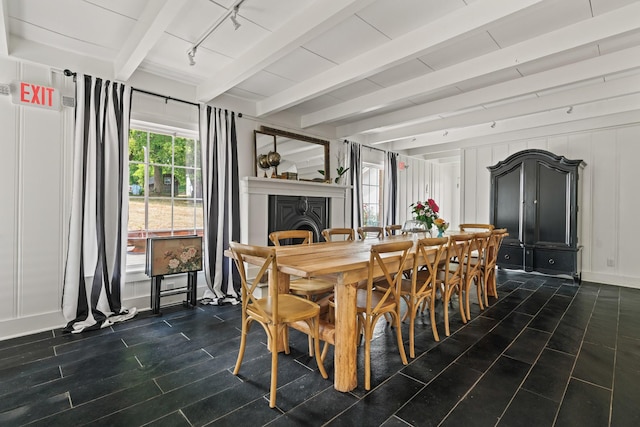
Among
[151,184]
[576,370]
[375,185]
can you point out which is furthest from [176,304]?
[375,185]

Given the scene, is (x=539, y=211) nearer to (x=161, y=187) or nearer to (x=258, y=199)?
(x=258, y=199)

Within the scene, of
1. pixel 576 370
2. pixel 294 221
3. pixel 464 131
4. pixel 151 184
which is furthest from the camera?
pixel 464 131

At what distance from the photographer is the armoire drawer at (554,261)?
4738 mm

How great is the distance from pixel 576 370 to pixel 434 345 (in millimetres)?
944

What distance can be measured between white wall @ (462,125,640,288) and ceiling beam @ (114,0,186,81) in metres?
6.02

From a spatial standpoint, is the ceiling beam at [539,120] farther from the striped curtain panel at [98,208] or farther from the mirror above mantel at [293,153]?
the striped curtain panel at [98,208]

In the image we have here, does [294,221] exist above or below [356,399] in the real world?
above

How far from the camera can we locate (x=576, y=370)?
2217 millimetres

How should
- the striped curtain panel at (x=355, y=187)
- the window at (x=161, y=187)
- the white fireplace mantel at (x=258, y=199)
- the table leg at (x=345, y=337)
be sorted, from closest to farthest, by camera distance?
the table leg at (x=345, y=337)
the window at (x=161, y=187)
the white fireplace mantel at (x=258, y=199)
the striped curtain panel at (x=355, y=187)

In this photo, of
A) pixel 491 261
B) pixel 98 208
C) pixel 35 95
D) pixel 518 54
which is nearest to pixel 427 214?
pixel 491 261

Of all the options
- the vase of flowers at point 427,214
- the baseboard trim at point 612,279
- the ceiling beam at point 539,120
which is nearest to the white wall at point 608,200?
the baseboard trim at point 612,279

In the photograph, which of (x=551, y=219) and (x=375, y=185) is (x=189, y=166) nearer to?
(x=375, y=185)

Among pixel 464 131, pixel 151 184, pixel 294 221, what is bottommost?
pixel 294 221

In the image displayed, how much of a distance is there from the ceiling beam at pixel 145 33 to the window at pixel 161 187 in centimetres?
72
